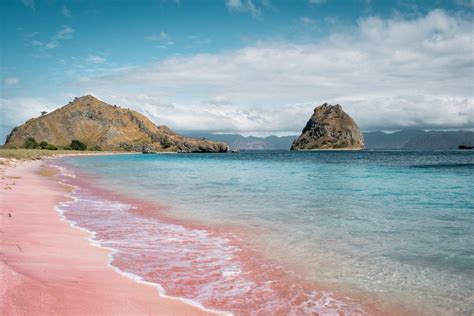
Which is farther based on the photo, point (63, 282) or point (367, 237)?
point (367, 237)

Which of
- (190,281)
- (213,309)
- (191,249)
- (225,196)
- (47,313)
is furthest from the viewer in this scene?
(225,196)

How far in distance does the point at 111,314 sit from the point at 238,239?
731 centimetres

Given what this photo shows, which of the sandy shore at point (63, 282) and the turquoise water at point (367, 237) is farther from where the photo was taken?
the turquoise water at point (367, 237)

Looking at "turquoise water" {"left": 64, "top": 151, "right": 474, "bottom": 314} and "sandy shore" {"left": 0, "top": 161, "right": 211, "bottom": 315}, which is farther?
"turquoise water" {"left": 64, "top": 151, "right": 474, "bottom": 314}

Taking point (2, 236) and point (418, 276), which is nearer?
point (418, 276)

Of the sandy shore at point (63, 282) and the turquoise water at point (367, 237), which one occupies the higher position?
the sandy shore at point (63, 282)

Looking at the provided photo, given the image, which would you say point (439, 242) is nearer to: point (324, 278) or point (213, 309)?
point (324, 278)

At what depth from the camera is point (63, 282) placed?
23.8 feet

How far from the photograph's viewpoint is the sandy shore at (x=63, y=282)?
237 inches

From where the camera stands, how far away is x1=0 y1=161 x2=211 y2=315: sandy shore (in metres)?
6.01

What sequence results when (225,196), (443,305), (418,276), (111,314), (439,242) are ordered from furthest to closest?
(225,196), (439,242), (418,276), (443,305), (111,314)

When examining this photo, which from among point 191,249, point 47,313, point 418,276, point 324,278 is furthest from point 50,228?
point 418,276

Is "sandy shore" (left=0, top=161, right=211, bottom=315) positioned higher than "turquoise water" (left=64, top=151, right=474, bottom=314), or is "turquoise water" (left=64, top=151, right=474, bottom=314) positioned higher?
"sandy shore" (left=0, top=161, right=211, bottom=315)

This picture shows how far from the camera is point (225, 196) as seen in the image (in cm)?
2552
